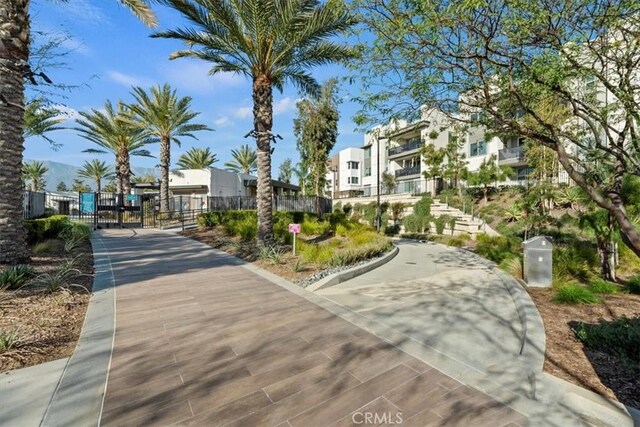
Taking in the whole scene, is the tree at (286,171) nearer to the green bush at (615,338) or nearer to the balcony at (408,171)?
the balcony at (408,171)

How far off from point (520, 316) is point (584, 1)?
4894 millimetres

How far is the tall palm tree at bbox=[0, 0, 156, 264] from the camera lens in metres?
6.47

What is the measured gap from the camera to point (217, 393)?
2848 mm

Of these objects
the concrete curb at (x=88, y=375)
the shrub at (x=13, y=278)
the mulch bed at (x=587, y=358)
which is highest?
the shrub at (x=13, y=278)

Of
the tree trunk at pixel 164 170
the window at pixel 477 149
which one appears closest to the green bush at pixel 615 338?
the tree trunk at pixel 164 170

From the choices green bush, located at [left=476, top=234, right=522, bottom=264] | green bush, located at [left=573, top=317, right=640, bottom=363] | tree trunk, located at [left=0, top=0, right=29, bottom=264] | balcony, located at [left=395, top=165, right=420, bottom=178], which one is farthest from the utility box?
balcony, located at [left=395, top=165, right=420, bottom=178]

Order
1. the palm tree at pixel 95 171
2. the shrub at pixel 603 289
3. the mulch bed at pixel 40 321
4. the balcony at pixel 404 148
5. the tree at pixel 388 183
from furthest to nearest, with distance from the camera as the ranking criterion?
1. the palm tree at pixel 95 171
2. the tree at pixel 388 183
3. the balcony at pixel 404 148
4. the shrub at pixel 603 289
5. the mulch bed at pixel 40 321

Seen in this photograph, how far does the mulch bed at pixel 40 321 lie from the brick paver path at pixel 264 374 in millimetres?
547

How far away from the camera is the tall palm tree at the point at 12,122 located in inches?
255

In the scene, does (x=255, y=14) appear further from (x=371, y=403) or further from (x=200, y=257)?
(x=371, y=403)

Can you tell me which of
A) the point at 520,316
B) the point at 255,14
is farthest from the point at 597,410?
the point at 255,14

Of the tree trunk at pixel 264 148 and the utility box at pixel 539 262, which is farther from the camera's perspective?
the tree trunk at pixel 264 148

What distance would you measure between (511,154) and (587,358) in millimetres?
27278
